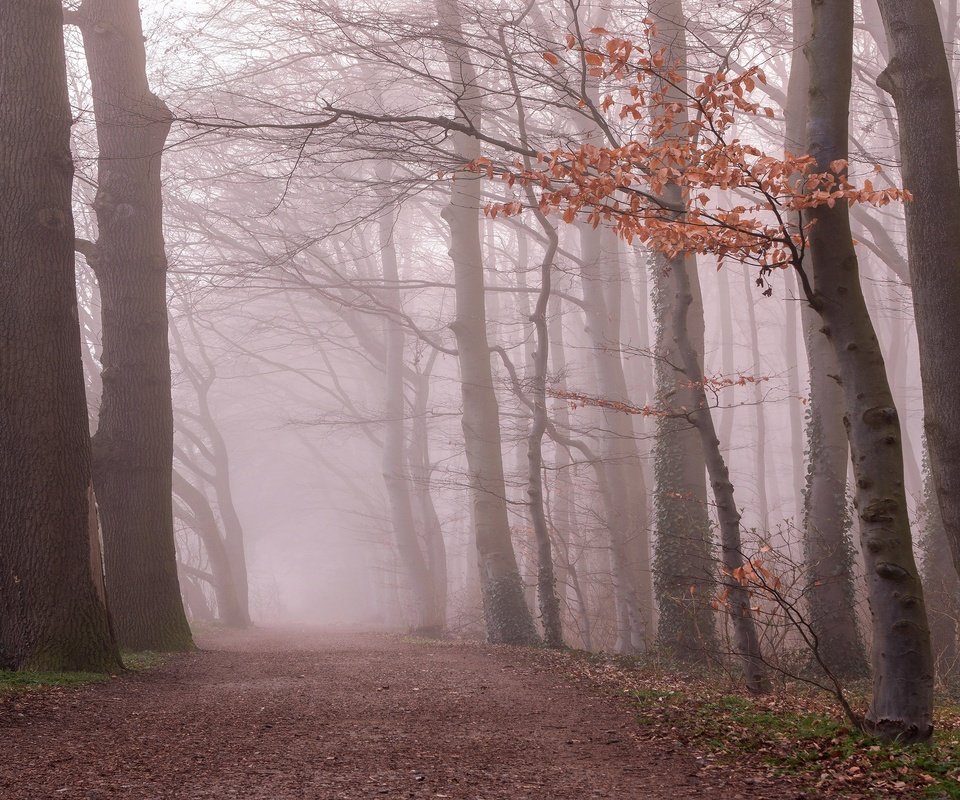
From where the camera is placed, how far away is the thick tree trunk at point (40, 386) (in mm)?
6742

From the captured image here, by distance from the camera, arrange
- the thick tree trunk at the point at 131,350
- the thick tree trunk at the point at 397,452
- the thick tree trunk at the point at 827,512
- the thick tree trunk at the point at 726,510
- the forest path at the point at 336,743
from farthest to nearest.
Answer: the thick tree trunk at the point at 397,452
the thick tree trunk at the point at 827,512
the thick tree trunk at the point at 131,350
the thick tree trunk at the point at 726,510
the forest path at the point at 336,743

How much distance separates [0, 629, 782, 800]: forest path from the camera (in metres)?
4.02

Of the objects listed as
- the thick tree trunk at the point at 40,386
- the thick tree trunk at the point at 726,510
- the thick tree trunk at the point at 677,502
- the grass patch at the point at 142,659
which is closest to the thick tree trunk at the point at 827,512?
the thick tree trunk at the point at 677,502

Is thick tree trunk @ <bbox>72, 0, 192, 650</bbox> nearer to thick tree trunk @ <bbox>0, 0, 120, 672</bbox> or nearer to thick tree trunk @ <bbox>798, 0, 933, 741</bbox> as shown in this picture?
thick tree trunk @ <bbox>0, 0, 120, 672</bbox>

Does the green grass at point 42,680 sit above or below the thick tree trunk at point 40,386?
below

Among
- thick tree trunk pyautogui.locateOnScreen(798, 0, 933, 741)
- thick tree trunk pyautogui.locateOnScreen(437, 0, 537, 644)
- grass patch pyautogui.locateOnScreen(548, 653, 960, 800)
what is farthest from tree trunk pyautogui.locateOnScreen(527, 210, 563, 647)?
thick tree trunk pyautogui.locateOnScreen(798, 0, 933, 741)

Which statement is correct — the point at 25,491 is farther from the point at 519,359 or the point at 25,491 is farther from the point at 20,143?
the point at 519,359

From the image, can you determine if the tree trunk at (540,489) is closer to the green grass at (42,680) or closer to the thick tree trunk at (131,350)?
the thick tree trunk at (131,350)

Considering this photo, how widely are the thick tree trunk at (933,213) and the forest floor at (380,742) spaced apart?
213 centimetres

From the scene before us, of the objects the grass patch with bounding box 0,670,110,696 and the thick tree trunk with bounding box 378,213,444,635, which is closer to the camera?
the grass patch with bounding box 0,670,110,696

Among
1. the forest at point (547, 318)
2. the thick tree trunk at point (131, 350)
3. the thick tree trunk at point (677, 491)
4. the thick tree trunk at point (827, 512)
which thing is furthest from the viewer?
the thick tree trunk at point (677, 491)

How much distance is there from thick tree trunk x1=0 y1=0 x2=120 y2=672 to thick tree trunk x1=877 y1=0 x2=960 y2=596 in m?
6.12

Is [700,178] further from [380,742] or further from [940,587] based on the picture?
[940,587]

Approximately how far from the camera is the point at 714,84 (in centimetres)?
499
